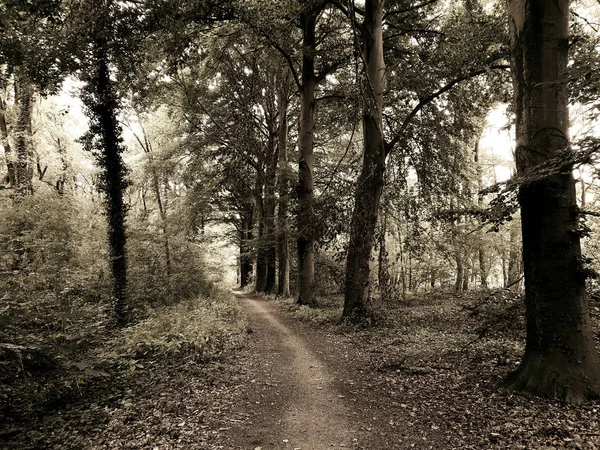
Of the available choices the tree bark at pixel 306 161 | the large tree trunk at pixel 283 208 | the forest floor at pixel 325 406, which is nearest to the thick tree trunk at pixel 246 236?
the large tree trunk at pixel 283 208

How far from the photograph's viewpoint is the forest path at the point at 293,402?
429 cm

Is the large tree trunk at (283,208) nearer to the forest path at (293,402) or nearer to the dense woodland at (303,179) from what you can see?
the dense woodland at (303,179)

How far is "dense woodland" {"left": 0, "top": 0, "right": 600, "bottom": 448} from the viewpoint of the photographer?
4.55m

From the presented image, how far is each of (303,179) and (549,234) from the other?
10474 mm

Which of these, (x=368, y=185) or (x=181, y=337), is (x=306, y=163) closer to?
(x=368, y=185)

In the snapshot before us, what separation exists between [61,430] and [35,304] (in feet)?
8.30

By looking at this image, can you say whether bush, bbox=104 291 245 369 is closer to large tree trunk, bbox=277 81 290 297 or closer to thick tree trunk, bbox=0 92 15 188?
large tree trunk, bbox=277 81 290 297

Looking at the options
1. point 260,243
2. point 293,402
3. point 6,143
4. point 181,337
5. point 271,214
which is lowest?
point 293,402

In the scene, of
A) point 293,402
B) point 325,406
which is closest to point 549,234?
point 325,406

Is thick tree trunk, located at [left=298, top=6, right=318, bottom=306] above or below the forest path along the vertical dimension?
above

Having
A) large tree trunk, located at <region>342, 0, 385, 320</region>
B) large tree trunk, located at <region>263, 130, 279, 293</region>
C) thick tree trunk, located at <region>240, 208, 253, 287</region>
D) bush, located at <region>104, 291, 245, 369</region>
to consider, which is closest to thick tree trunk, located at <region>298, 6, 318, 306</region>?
large tree trunk, located at <region>263, 130, 279, 293</region>

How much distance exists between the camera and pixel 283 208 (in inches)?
659

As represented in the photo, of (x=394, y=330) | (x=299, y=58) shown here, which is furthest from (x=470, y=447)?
(x=299, y=58)

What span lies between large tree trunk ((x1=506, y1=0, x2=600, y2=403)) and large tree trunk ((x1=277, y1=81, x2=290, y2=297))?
1094cm
